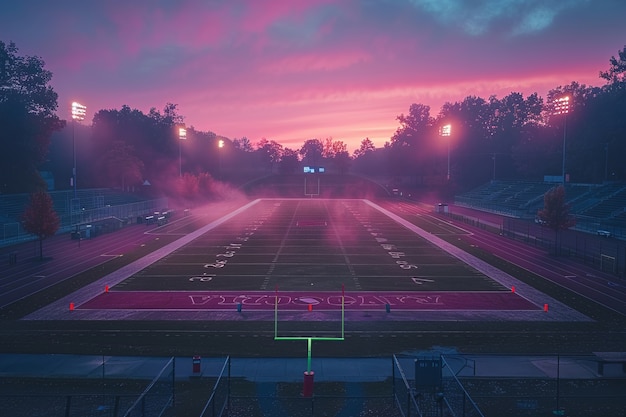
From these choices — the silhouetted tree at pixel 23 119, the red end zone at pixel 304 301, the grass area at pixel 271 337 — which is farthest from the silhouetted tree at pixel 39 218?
the silhouetted tree at pixel 23 119

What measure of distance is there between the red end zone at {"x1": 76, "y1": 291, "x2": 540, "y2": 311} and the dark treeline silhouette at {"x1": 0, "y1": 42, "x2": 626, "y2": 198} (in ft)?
103

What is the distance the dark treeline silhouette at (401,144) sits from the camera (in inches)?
2291

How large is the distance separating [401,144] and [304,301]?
111 metres

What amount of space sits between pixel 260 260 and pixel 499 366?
20.2 metres

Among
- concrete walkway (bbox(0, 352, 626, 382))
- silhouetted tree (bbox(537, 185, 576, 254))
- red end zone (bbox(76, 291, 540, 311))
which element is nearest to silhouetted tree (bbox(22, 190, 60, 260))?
red end zone (bbox(76, 291, 540, 311))

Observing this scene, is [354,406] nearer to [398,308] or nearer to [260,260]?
[398,308]

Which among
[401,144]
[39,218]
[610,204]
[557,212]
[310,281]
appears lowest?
[310,281]

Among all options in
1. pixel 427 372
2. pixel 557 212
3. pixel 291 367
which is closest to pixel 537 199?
pixel 557 212

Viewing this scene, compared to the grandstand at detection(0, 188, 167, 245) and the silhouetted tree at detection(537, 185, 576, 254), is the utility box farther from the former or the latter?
the grandstand at detection(0, 188, 167, 245)

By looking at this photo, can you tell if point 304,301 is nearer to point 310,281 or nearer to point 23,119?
point 310,281

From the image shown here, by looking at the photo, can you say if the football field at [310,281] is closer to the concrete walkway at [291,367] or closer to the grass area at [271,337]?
the grass area at [271,337]

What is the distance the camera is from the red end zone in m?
22.7

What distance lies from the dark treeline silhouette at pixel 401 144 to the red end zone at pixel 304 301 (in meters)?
31.5

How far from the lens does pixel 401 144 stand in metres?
130
